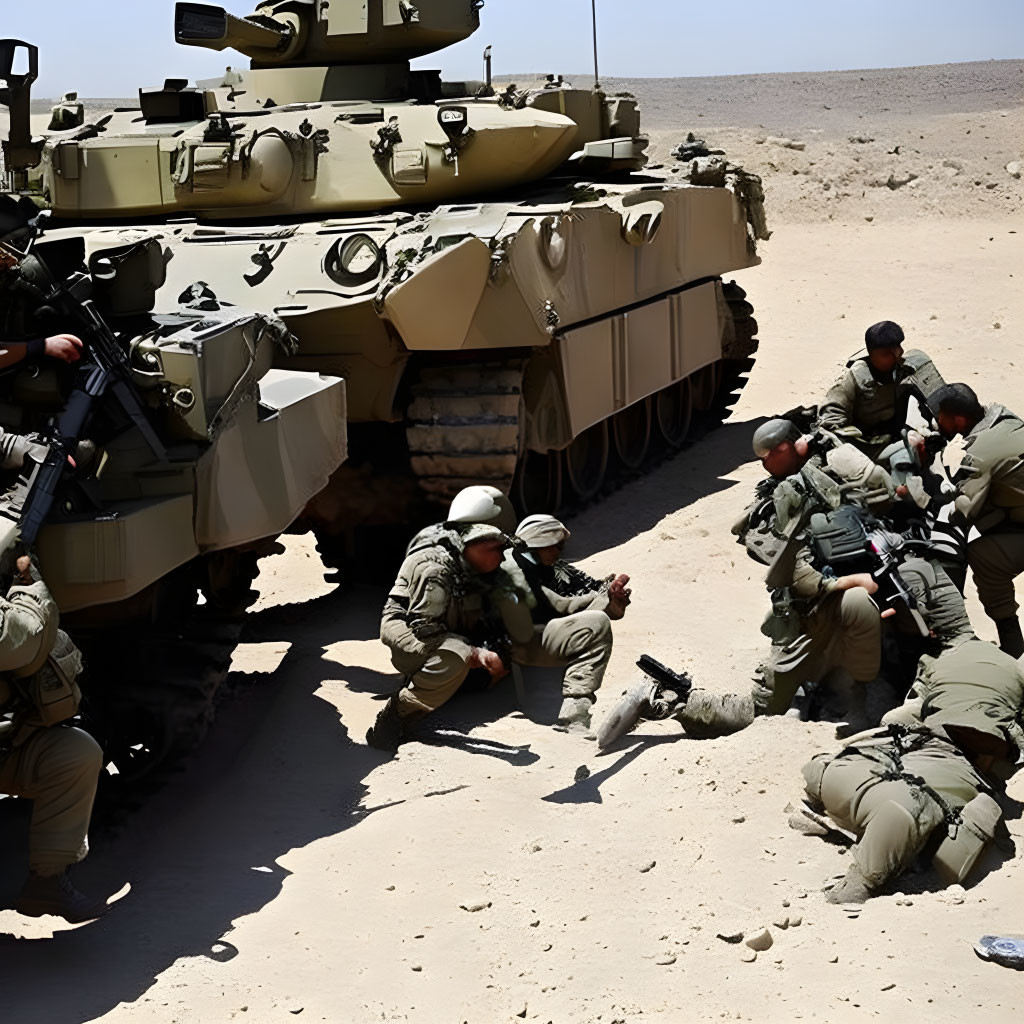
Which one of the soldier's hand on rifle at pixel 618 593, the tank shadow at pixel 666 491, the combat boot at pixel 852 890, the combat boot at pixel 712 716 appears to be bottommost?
the tank shadow at pixel 666 491

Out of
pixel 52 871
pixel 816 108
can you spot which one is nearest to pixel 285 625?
pixel 52 871

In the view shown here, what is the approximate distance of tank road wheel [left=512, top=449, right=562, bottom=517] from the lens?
41.7 feet

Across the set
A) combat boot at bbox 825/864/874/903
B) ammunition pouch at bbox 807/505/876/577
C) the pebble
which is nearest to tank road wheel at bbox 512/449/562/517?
ammunition pouch at bbox 807/505/876/577

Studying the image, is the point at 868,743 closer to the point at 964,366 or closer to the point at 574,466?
the point at 574,466

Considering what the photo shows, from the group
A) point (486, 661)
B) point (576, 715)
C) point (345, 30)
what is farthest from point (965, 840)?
point (345, 30)

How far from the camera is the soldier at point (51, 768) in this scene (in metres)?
6.19

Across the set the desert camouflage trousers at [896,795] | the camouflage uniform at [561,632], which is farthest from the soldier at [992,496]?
the desert camouflage trousers at [896,795]

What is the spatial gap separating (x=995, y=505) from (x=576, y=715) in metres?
2.31

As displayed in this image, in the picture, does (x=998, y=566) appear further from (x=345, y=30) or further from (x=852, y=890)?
(x=345, y=30)

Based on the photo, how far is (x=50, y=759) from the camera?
20.6 ft

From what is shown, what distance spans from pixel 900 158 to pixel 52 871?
2501cm

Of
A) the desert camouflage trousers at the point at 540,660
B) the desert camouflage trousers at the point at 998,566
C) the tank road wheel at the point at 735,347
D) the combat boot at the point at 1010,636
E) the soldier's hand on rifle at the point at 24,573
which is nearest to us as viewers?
the soldier's hand on rifle at the point at 24,573

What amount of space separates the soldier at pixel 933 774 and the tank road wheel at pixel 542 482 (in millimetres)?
5798

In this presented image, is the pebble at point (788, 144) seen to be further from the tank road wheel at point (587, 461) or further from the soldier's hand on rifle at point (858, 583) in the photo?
the soldier's hand on rifle at point (858, 583)
